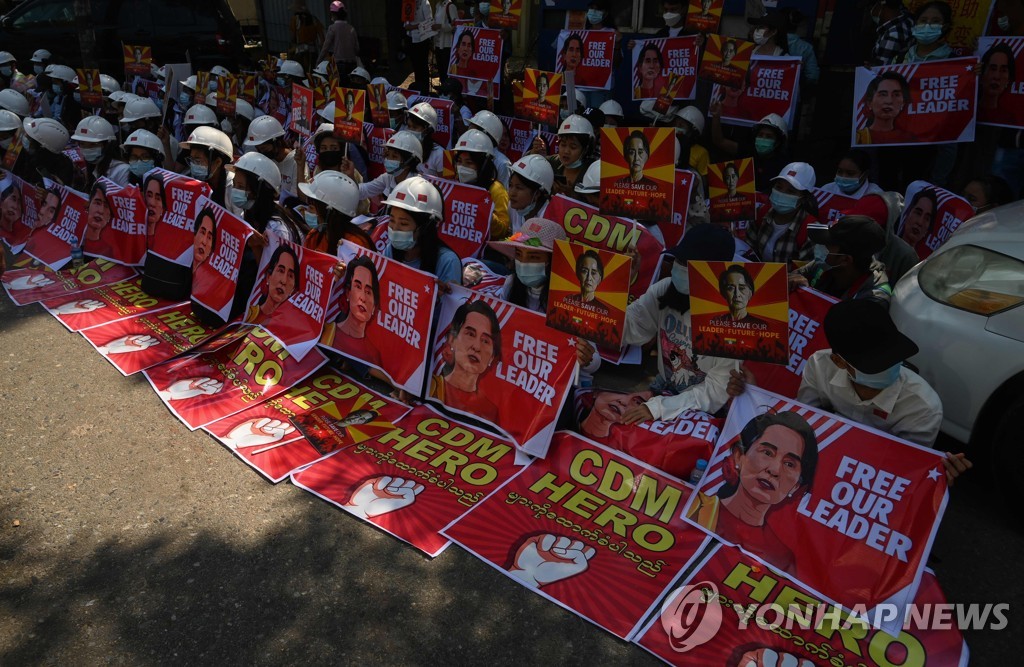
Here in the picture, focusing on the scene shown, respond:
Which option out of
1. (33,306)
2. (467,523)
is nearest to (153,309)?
(33,306)

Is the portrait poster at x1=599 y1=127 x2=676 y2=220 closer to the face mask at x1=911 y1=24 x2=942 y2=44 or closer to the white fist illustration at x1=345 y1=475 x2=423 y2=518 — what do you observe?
the white fist illustration at x1=345 y1=475 x2=423 y2=518

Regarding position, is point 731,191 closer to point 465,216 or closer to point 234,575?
point 465,216

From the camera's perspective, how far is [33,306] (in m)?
6.75

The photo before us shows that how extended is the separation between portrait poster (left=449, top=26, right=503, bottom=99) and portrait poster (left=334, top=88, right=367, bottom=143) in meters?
2.54

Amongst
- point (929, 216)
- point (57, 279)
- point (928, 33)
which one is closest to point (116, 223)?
point (57, 279)

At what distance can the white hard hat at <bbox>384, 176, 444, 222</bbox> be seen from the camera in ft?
16.8

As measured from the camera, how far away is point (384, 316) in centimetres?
514

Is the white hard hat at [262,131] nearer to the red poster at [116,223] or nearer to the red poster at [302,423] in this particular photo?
the red poster at [116,223]

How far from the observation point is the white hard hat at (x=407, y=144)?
7578mm

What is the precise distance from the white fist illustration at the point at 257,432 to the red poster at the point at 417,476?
1.53 ft

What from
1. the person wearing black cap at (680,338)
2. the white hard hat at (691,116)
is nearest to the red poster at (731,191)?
the white hard hat at (691,116)

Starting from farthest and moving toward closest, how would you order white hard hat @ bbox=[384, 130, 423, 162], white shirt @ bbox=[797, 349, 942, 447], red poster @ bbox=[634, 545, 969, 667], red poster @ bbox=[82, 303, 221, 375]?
1. white hard hat @ bbox=[384, 130, 423, 162]
2. red poster @ bbox=[82, 303, 221, 375]
3. white shirt @ bbox=[797, 349, 942, 447]
4. red poster @ bbox=[634, 545, 969, 667]

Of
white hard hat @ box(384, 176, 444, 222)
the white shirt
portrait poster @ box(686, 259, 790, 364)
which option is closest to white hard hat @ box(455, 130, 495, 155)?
white hard hat @ box(384, 176, 444, 222)

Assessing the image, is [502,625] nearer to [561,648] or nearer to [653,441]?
[561,648]
